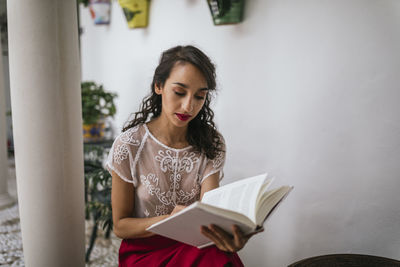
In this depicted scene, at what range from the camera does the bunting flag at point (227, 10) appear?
1771 millimetres

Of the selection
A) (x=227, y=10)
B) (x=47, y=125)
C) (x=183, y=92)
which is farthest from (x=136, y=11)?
(x=183, y=92)

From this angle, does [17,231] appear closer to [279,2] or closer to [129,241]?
[129,241]

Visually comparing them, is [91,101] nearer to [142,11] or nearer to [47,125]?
[142,11]

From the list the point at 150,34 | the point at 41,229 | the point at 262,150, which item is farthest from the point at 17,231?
the point at 262,150

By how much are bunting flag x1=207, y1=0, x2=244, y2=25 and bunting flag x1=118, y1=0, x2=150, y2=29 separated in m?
0.94

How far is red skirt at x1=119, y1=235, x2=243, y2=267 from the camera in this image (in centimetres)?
115

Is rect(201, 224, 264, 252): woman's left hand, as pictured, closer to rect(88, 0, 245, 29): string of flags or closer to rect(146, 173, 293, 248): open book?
rect(146, 173, 293, 248): open book

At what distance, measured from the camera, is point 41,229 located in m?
1.48

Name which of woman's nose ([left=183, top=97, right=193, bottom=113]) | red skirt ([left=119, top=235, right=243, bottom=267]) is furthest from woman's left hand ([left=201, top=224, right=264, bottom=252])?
woman's nose ([left=183, top=97, right=193, bottom=113])

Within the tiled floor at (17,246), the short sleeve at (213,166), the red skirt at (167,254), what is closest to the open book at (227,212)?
the red skirt at (167,254)

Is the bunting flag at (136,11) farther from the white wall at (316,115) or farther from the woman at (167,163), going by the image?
the woman at (167,163)

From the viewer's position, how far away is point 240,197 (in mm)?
1027

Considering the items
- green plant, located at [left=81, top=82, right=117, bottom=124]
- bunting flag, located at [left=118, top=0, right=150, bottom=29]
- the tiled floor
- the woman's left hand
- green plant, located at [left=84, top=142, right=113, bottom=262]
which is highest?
bunting flag, located at [left=118, top=0, right=150, bottom=29]

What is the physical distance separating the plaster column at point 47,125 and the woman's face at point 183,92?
467mm
